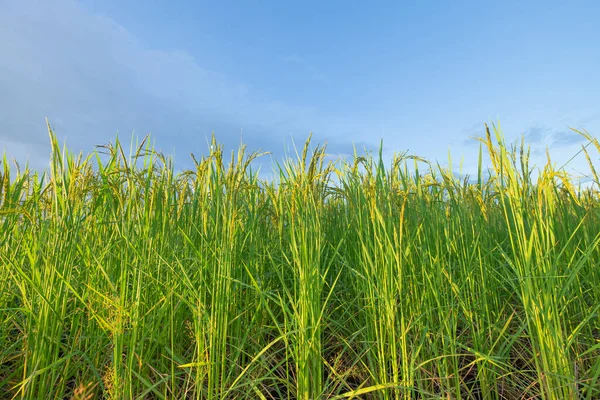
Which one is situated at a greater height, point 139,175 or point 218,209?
point 139,175

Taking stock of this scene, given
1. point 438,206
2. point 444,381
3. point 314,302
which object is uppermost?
point 438,206

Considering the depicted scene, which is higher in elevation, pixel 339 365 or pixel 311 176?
pixel 311 176

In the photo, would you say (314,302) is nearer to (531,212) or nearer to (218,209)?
(218,209)

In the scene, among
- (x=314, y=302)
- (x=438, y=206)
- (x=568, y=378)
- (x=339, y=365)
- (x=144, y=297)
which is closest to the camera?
(x=568, y=378)

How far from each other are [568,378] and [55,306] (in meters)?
2.45

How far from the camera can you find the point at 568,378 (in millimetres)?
1751

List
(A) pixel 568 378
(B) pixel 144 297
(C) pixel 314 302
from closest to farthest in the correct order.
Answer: (A) pixel 568 378, (C) pixel 314 302, (B) pixel 144 297

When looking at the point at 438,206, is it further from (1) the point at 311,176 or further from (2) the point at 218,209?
(2) the point at 218,209

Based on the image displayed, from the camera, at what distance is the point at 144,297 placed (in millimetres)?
2146

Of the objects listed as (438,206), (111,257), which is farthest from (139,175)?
(438,206)

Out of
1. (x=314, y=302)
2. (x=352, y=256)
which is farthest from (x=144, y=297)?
(x=352, y=256)

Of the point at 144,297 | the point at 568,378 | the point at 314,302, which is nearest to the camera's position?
the point at 568,378

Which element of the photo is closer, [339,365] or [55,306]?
[55,306]

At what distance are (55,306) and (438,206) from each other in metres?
2.42
